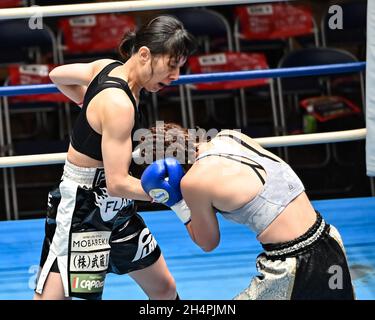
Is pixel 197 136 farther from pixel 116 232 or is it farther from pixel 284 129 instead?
pixel 284 129

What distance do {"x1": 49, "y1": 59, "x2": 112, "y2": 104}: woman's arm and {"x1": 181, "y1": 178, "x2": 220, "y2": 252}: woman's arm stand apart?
0.53 meters

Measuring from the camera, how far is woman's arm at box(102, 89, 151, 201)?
2.35 metres

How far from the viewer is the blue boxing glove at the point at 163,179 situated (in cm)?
232

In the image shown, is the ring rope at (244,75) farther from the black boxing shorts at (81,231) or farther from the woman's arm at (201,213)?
the woman's arm at (201,213)

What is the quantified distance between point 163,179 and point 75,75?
49 centimetres

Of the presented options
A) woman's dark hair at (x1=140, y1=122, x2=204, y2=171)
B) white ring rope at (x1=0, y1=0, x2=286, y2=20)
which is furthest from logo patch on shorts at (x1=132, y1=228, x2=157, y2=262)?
white ring rope at (x1=0, y1=0, x2=286, y2=20)

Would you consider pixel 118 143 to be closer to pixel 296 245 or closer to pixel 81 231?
pixel 81 231

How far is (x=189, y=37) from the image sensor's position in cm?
241

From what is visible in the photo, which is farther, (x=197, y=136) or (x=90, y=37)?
(x=90, y=37)
